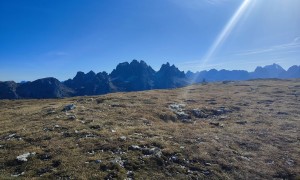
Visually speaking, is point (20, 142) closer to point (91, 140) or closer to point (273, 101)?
point (91, 140)

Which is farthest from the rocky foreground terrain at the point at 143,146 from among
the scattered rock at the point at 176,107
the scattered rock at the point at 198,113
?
the scattered rock at the point at 176,107

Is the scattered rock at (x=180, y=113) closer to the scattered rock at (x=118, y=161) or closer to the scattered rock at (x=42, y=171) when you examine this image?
the scattered rock at (x=118, y=161)

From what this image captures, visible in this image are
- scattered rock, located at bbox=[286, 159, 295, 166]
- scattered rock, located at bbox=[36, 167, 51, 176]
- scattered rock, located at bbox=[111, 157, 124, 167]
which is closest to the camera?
scattered rock, located at bbox=[36, 167, 51, 176]

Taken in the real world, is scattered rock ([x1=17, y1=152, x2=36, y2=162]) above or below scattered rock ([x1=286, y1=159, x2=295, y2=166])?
above

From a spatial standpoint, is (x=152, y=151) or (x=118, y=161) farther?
(x=152, y=151)

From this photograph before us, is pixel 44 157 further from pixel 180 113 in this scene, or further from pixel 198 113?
pixel 198 113

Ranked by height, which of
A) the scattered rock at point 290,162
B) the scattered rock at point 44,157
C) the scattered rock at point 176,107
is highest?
the scattered rock at point 176,107

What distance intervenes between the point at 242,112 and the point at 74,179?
39137 mm

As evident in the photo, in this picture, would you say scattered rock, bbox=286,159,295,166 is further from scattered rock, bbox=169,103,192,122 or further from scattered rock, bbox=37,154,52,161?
Result: scattered rock, bbox=37,154,52,161

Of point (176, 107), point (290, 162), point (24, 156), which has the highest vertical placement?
point (176, 107)

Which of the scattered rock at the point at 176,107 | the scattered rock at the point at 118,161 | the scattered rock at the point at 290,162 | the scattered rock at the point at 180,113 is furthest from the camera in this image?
the scattered rock at the point at 176,107

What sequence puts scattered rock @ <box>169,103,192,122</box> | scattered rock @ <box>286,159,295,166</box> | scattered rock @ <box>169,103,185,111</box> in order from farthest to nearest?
scattered rock @ <box>169,103,185,111</box>
scattered rock @ <box>169,103,192,122</box>
scattered rock @ <box>286,159,295,166</box>

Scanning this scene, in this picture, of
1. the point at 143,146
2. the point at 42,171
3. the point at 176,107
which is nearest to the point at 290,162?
the point at 143,146

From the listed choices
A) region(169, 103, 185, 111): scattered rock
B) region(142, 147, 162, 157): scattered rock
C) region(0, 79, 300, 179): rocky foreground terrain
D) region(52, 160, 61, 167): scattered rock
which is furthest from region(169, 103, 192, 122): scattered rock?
region(52, 160, 61, 167): scattered rock
